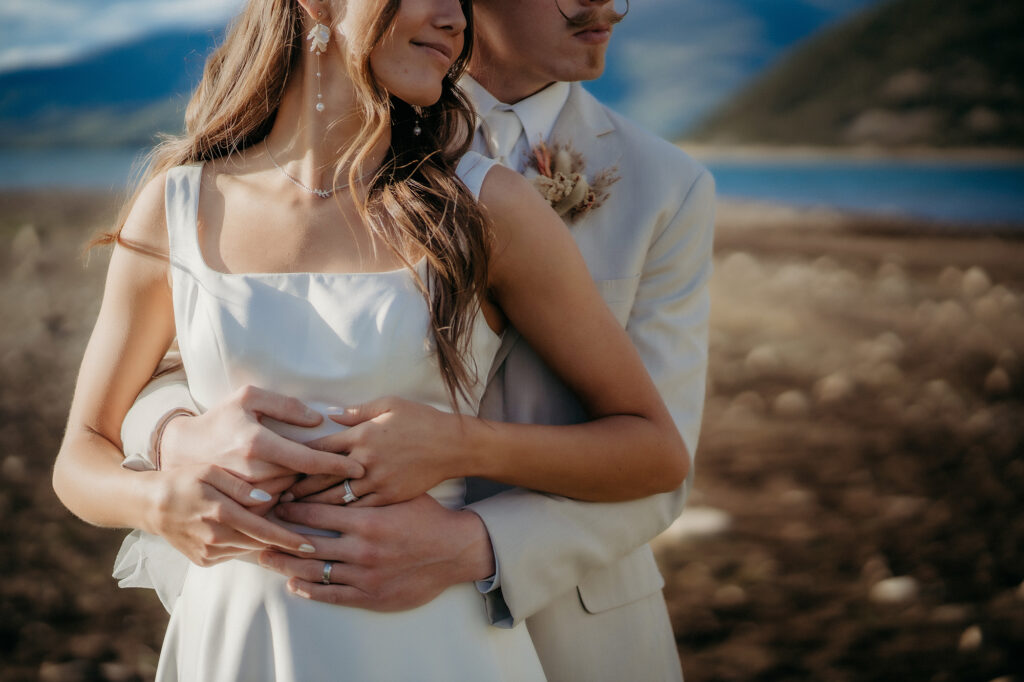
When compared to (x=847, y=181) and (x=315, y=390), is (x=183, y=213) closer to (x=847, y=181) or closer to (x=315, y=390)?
(x=315, y=390)

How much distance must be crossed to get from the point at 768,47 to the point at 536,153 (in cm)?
611

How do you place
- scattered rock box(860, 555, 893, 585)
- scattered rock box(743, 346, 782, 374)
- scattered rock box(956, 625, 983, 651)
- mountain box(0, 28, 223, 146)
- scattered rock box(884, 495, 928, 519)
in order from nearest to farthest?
scattered rock box(956, 625, 983, 651) → scattered rock box(860, 555, 893, 585) → scattered rock box(884, 495, 928, 519) → scattered rock box(743, 346, 782, 374) → mountain box(0, 28, 223, 146)

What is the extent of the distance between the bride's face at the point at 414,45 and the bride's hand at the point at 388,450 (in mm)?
514

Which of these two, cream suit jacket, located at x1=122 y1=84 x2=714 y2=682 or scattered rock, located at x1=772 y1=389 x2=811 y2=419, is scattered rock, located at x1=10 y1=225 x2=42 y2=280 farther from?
cream suit jacket, located at x1=122 y1=84 x2=714 y2=682

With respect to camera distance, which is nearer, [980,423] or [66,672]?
[66,672]

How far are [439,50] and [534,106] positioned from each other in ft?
1.47

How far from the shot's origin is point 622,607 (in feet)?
6.33

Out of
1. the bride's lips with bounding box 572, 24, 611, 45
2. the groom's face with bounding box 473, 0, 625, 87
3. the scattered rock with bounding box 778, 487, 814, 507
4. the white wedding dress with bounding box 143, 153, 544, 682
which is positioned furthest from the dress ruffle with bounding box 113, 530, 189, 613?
the scattered rock with bounding box 778, 487, 814, 507

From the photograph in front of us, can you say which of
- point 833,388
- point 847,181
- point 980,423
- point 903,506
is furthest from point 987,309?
point 903,506

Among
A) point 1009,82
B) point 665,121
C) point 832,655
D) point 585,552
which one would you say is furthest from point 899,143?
point 585,552

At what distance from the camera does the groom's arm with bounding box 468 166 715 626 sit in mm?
1611

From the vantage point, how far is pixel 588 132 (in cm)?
203

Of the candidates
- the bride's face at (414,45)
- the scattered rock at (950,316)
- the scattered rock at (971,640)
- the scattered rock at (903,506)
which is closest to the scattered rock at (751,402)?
the scattered rock at (903,506)

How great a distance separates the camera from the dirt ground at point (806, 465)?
13.0 ft
